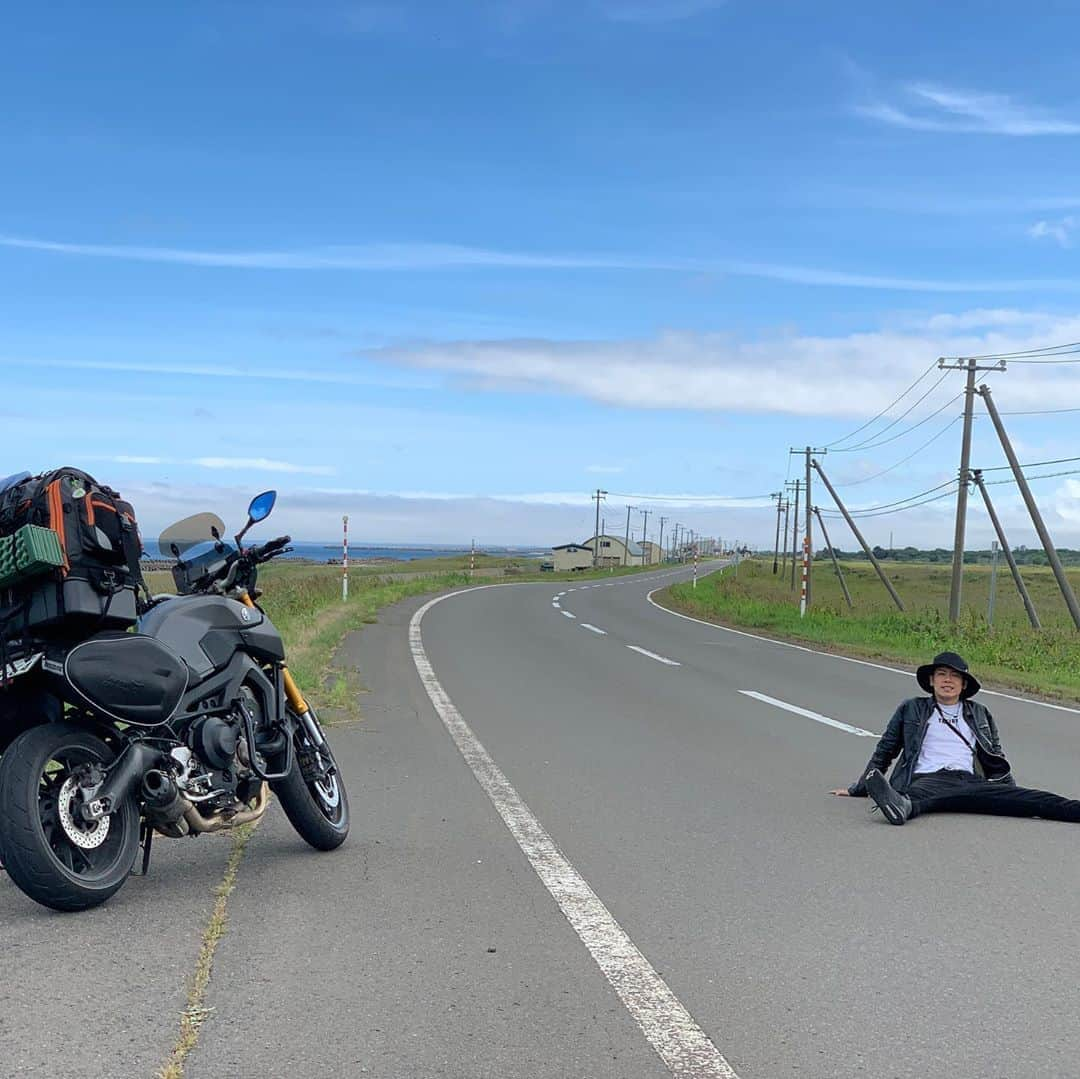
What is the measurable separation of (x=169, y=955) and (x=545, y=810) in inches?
121

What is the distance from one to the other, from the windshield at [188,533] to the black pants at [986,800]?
417 centimetres

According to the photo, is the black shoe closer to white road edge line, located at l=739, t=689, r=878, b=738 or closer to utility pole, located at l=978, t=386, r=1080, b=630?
white road edge line, located at l=739, t=689, r=878, b=738

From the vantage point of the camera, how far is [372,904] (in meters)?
5.09

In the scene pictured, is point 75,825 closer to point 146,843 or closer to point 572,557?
point 146,843

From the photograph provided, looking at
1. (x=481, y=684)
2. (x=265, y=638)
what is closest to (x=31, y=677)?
(x=265, y=638)

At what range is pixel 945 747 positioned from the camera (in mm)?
7422

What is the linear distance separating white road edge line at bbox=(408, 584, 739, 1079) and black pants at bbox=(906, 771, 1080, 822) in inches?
89.4

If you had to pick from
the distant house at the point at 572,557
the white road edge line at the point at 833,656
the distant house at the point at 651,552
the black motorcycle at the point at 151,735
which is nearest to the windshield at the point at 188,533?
the black motorcycle at the point at 151,735

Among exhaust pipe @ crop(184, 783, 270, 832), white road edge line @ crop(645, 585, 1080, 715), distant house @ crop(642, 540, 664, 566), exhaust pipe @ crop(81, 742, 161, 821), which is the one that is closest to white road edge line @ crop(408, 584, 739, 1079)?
exhaust pipe @ crop(184, 783, 270, 832)

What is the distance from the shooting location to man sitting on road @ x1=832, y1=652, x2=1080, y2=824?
7.09 m

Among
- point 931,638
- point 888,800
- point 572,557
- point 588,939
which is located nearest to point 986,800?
point 888,800

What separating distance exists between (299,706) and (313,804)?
465mm

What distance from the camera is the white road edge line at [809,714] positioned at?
11023mm

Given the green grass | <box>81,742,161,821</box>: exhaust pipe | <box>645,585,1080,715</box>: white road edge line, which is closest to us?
<box>81,742,161,821</box>: exhaust pipe
